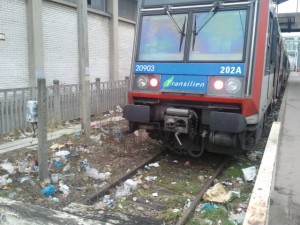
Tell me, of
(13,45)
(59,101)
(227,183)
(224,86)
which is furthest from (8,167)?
(13,45)

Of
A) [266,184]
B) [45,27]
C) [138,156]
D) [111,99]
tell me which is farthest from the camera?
[111,99]

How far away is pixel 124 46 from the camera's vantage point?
17.5 meters

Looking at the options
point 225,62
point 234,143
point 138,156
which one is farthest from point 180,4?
point 138,156

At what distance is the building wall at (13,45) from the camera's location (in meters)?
10.4

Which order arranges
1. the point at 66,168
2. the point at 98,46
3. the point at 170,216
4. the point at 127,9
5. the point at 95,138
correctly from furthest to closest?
the point at 127,9
the point at 98,46
the point at 95,138
the point at 66,168
the point at 170,216

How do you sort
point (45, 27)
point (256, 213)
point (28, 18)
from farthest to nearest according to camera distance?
1. point (45, 27)
2. point (28, 18)
3. point (256, 213)

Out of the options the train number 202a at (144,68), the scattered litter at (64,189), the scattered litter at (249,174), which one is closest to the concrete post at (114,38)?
the train number 202a at (144,68)

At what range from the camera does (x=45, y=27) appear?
1184 cm

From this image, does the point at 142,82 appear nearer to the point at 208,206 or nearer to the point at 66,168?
the point at 66,168

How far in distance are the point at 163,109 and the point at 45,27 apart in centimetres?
697

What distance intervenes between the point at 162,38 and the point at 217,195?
282cm

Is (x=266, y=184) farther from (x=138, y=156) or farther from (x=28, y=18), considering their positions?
(x=28, y=18)

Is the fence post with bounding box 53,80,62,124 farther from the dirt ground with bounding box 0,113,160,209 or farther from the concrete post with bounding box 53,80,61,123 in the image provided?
the dirt ground with bounding box 0,113,160,209

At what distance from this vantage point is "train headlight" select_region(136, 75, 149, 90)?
648 cm
